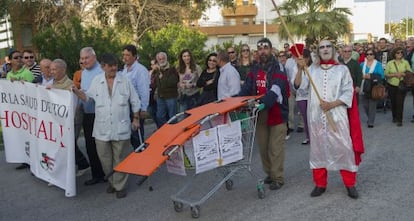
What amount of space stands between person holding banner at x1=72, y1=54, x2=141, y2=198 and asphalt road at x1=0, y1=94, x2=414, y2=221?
525 mm

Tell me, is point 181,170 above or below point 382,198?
above

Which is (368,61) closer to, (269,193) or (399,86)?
(399,86)

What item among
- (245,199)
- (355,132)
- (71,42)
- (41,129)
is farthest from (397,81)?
(71,42)

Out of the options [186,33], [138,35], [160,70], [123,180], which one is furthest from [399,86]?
[138,35]

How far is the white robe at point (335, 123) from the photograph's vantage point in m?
5.06

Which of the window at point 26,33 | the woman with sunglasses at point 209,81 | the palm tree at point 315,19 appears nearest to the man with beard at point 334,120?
the woman with sunglasses at point 209,81

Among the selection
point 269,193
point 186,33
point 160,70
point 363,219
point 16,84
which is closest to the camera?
point 363,219

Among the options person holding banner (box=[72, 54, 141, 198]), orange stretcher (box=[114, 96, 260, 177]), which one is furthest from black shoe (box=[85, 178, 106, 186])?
orange stretcher (box=[114, 96, 260, 177])

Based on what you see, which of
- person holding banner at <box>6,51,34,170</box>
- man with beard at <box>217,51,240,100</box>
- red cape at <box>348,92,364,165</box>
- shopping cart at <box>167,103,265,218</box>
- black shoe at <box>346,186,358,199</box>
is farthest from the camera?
person holding banner at <box>6,51,34,170</box>

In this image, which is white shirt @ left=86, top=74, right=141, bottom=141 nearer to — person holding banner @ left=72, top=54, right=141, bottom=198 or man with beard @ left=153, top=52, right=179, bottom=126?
person holding banner @ left=72, top=54, right=141, bottom=198

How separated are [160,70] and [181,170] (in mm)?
4161

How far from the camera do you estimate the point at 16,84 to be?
22.1ft

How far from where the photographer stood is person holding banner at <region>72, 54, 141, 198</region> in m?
5.56

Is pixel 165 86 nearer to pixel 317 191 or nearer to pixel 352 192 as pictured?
pixel 317 191
